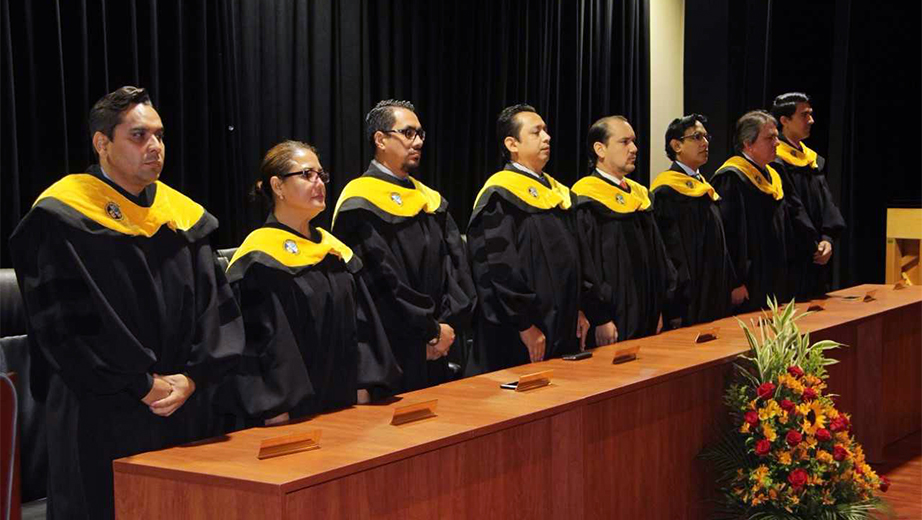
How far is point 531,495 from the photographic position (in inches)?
119

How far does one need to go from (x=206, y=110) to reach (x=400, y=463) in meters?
2.58

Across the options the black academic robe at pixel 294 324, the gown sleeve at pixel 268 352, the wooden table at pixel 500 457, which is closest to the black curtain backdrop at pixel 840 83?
the wooden table at pixel 500 457

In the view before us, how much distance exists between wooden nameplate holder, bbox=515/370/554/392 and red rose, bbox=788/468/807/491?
83 cm

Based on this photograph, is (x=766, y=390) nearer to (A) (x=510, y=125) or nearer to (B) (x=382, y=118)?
(A) (x=510, y=125)

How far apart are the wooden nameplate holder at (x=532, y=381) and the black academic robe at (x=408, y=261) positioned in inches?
20.0

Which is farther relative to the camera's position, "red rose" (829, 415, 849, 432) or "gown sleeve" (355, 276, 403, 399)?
"red rose" (829, 415, 849, 432)

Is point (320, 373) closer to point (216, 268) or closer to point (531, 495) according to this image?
point (216, 268)

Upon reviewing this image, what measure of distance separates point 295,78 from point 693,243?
6.59 feet

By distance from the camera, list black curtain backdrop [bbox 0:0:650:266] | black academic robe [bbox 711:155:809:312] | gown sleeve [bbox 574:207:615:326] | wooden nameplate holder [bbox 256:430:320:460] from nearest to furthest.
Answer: wooden nameplate holder [bbox 256:430:320:460]
black curtain backdrop [bbox 0:0:650:266]
gown sleeve [bbox 574:207:615:326]
black academic robe [bbox 711:155:809:312]

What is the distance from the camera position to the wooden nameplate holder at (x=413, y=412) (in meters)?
2.90

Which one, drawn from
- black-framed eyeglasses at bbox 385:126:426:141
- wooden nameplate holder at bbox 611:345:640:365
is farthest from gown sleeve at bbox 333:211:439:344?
wooden nameplate holder at bbox 611:345:640:365

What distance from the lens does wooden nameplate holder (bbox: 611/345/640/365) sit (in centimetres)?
384

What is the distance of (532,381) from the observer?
3.40 metres

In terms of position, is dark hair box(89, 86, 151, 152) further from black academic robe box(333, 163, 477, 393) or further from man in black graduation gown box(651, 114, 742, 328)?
man in black graduation gown box(651, 114, 742, 328)
